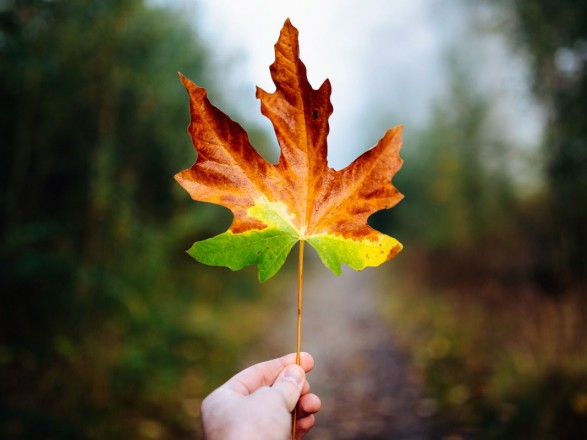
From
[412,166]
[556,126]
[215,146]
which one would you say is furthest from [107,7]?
[412,166]

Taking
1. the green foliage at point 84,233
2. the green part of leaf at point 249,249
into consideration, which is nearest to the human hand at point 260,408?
the green part of leaf at point 249,249

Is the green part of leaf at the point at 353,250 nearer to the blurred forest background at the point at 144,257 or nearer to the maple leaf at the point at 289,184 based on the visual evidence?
the maple leaf at the point at 289,184

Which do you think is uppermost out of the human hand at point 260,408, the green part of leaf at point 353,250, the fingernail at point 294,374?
the green part of leaf at point 353,250

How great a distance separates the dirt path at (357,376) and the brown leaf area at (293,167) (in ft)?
12.5

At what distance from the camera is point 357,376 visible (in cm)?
567

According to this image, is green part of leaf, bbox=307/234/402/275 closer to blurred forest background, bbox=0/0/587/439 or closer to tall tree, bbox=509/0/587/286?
blurred forest background, bbox=0/0/587/439

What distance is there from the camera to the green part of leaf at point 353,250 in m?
0.84

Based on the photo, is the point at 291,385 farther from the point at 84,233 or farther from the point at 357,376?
the point at 357,376

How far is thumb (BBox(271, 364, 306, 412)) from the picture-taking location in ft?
3.43

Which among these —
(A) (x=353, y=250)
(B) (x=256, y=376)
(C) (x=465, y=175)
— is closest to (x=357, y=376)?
(B) (x=256, y=376)

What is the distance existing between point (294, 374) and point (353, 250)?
0.40 meters

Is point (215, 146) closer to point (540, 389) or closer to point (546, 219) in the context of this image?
point (540, 389)

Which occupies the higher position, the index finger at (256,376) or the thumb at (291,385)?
the index finger at (256,376)

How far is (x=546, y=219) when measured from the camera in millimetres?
6832
